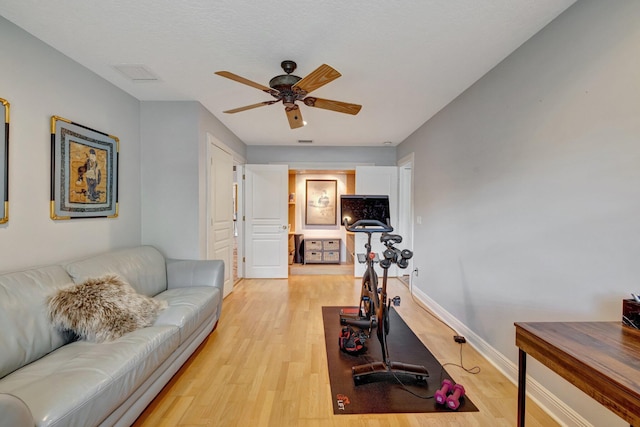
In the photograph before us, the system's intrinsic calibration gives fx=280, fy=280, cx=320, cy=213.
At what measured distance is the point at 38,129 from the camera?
2006 millimetres

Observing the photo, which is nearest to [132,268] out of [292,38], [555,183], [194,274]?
[194,274]

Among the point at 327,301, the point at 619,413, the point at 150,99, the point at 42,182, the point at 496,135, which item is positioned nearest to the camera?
the point at 619,413

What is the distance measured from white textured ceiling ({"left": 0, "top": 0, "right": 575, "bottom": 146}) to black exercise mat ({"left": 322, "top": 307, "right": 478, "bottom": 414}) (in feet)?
7.96

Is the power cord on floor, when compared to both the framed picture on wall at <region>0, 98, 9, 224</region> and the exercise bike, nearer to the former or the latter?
the exercise bike

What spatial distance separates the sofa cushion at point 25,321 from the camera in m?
1.42


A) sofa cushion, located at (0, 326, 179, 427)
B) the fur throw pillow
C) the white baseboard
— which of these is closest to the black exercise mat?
the white baseboard

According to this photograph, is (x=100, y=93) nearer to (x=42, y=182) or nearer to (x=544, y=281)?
(x=42, y=182)

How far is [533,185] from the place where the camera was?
187 centimetres

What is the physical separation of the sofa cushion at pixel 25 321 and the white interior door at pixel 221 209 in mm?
1775

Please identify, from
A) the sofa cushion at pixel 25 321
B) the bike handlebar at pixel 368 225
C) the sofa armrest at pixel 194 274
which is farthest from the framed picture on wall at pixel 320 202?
the sofa cushion at pixel 25 321

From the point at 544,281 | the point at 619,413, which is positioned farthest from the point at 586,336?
the point at 544,281

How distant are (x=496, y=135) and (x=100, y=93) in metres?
3.50

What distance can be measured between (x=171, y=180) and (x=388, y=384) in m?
2.93

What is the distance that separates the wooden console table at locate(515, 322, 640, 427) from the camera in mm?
814
